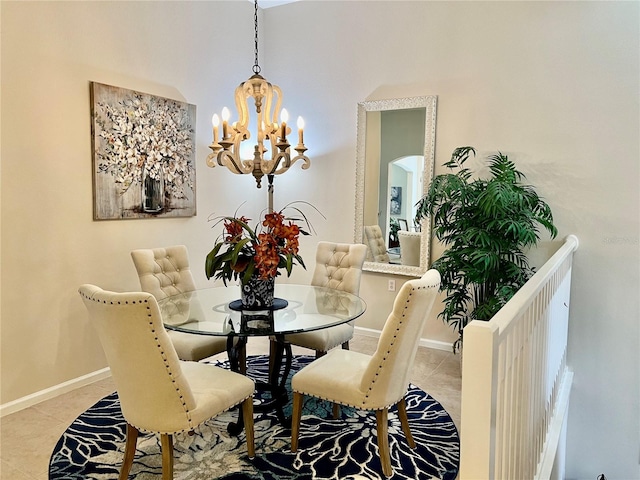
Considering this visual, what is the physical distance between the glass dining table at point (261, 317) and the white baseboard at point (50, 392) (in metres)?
1.01

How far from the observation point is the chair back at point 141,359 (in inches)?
67.6

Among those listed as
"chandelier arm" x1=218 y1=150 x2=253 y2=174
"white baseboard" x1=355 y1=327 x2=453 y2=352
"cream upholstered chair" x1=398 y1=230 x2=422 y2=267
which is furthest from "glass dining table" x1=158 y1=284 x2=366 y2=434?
"white baseboard" x1=355 y1=327 x2=453 y2=352

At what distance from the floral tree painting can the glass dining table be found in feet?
3.14

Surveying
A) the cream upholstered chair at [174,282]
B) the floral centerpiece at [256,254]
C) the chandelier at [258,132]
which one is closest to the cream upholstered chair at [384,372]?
the floral centerpiece at [256,254]

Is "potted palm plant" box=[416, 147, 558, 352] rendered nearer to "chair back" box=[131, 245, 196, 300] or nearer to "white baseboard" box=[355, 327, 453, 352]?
"white baseboard" box=[355, 327, 453, 352]

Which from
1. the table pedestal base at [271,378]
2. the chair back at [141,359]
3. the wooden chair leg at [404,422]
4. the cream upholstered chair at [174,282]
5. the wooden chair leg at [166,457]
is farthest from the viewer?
the cream upholstered chair at [174,282]

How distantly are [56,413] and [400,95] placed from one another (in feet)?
11.8

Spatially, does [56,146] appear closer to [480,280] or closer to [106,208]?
[106,208]

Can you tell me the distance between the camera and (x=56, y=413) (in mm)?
2803

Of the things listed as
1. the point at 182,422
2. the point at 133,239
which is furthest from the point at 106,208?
Result: the point at 182,422

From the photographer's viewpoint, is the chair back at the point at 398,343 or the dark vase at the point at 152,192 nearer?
the chair back at the point at 398,343

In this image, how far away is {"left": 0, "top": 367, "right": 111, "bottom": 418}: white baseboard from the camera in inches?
110

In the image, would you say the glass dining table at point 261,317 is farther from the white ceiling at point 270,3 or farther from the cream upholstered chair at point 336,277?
the white ceiling at point 270,3

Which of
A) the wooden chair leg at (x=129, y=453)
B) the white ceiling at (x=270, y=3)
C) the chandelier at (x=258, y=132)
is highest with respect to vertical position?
the white ceiling at (x=270, y=3)
